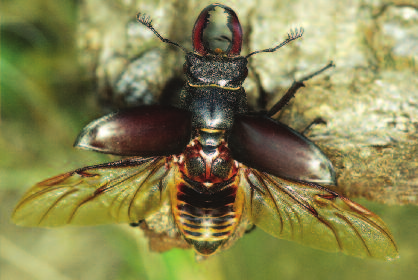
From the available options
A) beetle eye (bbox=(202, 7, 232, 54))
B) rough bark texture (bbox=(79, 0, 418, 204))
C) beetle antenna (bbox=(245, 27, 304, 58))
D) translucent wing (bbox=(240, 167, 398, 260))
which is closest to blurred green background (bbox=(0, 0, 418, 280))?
rough bark texture (bbox=(79, 0, 418, 204))

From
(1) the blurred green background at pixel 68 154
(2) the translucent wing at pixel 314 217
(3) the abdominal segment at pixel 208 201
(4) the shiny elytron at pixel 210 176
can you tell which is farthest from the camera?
(1) the blurred green background at pixel 68 154

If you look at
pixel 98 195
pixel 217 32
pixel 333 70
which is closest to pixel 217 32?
pixel 217 32

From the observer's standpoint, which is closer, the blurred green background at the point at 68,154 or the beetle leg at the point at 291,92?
the beetle leg at the point at 291,92

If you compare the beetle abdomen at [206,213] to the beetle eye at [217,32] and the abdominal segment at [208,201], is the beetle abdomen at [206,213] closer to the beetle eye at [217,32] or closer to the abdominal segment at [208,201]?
the abdominal segment at [208,201]

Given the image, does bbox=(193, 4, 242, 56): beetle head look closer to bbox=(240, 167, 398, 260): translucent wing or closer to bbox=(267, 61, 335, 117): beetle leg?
bbox=(267, 61, 335, 117): beetle leg

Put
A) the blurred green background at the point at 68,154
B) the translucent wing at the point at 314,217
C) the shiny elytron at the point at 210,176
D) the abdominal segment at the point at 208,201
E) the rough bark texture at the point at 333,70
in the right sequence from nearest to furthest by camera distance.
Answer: the shiny elytron at the point at 210,176
the translucent wing at the point at 314,217
the abdominal segment at the point at 208,201
the rough bark texture at the point at 333,70
the blurred green background at the point at 68,154

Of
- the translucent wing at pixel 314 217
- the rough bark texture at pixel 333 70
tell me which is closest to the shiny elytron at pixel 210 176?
the translucent wing at pixel 314 217

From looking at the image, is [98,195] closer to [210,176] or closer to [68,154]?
[210,176]
